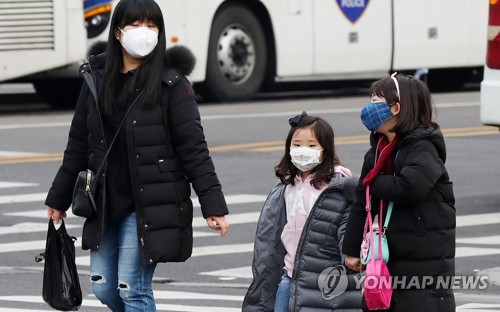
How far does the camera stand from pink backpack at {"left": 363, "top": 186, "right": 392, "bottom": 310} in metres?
5.78

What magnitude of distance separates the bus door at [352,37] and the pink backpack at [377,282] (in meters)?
16.0

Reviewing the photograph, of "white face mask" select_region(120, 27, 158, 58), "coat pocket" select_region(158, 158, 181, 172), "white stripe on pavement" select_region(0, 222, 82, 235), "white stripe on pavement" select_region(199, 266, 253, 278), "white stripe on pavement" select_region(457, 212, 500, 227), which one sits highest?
"white face mask" select_region(120, 27, 158, 58)

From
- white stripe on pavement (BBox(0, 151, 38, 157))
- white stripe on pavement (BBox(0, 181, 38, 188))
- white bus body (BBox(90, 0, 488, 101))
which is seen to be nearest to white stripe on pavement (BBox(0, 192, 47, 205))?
white stripe on pavement (BBox(0, 181, 38, 188))

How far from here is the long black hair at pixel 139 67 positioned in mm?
6641

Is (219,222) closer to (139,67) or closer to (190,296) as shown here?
(139,67)

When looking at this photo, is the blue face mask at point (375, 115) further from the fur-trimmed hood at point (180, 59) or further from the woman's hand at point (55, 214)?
the woman's hand at point (55, 214)

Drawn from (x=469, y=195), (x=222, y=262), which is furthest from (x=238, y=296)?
(x=469, y=195)

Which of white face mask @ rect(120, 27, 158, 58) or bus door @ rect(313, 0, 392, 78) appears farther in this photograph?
bus door @ rect(313, 0, 392, 78)

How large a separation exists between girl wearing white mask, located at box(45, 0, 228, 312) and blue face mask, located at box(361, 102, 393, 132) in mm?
1043

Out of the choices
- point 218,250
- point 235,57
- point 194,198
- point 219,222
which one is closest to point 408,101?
point 219,222

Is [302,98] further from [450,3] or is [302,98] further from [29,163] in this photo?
[29,163]

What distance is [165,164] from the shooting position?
663cm

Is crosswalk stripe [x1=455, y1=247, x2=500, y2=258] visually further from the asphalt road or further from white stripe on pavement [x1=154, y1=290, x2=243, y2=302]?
white stripe on pavement [x1=154, y1=290, x2=243, y2=302]

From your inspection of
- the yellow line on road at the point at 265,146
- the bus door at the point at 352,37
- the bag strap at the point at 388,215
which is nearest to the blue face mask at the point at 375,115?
the bag strap at the point at 388,215
